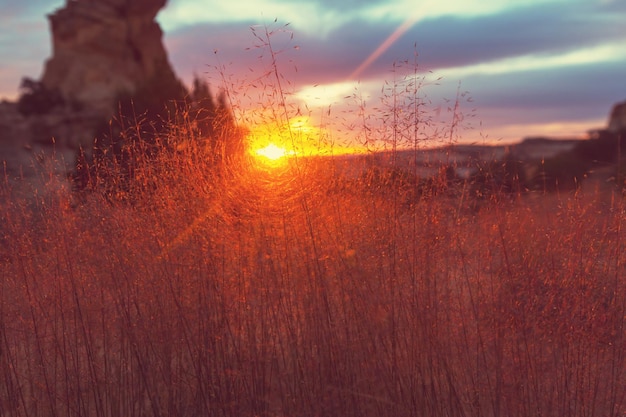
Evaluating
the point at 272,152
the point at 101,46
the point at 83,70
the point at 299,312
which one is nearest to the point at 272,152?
the point at 272,152

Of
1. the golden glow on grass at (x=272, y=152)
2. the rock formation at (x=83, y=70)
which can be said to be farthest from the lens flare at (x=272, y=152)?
the rock formation at (x=83, y=70)

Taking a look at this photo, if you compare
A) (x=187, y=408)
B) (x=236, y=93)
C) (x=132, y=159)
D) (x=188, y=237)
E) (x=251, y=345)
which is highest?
(x=236, y=93)

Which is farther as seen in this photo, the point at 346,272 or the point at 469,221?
the point at 469,221

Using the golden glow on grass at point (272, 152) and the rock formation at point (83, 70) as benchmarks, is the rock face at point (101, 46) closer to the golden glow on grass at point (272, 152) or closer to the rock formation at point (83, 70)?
the rock formation at point (83, 70)

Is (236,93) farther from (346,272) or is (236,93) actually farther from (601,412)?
(601,412)

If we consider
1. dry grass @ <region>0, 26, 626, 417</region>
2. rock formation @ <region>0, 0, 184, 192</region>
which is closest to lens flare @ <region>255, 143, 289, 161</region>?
dry grass @ <region>0, 26, 626, 417</region>

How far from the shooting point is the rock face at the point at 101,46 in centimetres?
4559

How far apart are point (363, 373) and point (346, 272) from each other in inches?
19.2

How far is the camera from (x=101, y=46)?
157 feet

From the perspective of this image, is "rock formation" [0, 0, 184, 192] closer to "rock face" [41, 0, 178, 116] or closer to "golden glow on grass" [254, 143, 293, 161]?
"rock face" [41, 0, 178, 116]

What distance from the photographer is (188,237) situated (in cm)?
317

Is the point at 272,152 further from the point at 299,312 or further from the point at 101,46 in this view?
the point at 101,46

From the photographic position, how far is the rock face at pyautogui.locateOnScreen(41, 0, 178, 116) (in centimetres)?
4559

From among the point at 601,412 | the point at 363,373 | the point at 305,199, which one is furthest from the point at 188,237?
the point at 601,412
